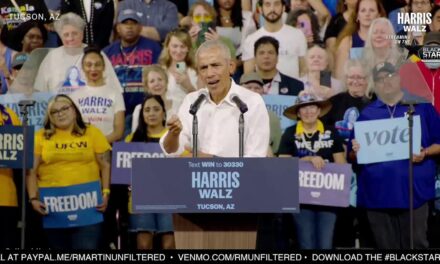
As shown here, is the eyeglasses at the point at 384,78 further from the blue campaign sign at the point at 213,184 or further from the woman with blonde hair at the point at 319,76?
the blue campaign sign at the point at 213,184

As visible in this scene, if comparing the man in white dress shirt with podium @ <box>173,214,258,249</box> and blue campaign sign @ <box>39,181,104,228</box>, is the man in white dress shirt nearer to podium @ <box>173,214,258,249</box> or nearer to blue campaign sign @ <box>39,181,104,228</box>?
podium @ <box>173,214,258,249</box>

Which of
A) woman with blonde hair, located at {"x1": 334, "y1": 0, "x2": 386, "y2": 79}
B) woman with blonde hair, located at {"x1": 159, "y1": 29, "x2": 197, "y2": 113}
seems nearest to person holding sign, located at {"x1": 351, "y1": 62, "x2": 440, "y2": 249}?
woman with blonde hair, located at {"x1": 334, "y1": 0, "x2": 386, "y2": 79}

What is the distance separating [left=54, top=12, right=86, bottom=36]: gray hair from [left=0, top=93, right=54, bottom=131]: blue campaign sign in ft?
2.20

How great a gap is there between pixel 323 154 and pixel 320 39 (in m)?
1.23

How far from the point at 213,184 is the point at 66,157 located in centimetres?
361

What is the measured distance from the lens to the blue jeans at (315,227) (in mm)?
10289

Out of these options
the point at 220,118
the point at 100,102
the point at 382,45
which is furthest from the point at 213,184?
the point at 382,45

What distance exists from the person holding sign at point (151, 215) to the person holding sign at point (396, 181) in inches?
68.7

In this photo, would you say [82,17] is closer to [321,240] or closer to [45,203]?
[45,203]

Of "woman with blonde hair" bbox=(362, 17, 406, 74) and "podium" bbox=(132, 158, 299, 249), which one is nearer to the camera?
"podium" bbox=(132, 158, 299, 249)

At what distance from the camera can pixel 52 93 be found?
1090 centimetres

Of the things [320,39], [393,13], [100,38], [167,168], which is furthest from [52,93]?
[167,168]

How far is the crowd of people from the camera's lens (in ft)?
34.2

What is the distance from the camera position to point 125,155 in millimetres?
10609
